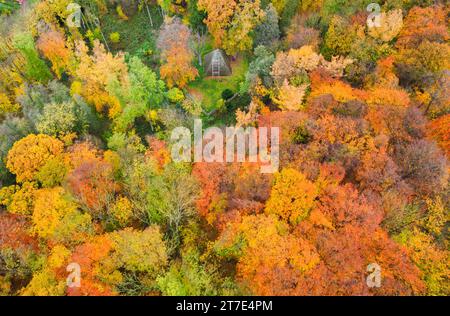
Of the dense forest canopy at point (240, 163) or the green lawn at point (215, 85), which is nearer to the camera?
the dense forest canopy at point (240, 163)

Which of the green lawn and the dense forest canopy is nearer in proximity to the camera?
the dense forest canopy

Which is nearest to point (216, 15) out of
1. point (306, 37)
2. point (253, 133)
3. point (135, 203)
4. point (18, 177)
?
point (306, 37)

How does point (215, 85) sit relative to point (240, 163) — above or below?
above

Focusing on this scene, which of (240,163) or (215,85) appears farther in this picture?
(215,85)

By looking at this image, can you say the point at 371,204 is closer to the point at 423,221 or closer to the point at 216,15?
the point at 423,221
